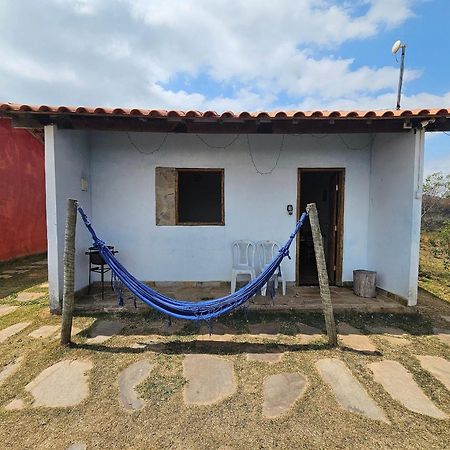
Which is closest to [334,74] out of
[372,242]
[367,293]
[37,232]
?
[372,242]

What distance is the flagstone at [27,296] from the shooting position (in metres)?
4.10

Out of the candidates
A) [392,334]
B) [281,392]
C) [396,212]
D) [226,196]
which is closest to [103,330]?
[281,392]

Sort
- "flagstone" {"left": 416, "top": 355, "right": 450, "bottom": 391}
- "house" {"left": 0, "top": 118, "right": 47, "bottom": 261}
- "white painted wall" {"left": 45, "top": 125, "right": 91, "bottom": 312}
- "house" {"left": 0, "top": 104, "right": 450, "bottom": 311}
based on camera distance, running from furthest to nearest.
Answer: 1. "house" {"left": 0, "top": 118, "right": 47, "bottom": 261}
2. "house" {"left": 0, "top": 104, "right": 450, "bottom": 311}
3. "white painted wall" {"left": 45, "top": 125, "right": 91, "bottom": 312}
4. "flagstone" {"left": 416, "top": 355, "right": 450, "bottom": 391}

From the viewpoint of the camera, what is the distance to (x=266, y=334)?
293 centimetres

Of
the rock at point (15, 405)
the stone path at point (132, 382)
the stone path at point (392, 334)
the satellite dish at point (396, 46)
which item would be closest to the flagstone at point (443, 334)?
the stone path at point (392, 334)

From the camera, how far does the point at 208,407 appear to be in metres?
1.85

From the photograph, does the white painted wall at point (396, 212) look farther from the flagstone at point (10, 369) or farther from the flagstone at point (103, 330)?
the flagstone at point (10, 369)

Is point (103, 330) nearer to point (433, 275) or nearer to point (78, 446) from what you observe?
point (78, 446)

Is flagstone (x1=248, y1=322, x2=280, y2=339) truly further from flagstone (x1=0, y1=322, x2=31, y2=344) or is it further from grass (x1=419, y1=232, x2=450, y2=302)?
grass (x1=419, y1=232, x2=450, y2=302)

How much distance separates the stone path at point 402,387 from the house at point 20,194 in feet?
26.5

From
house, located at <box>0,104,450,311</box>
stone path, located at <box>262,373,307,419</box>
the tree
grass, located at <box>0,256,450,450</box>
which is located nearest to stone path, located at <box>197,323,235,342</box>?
grass, located at <box>0,256,450,450</box>

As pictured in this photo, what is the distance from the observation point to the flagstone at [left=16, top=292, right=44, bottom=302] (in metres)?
4.10

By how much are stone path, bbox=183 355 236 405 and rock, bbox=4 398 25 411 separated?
112 cm

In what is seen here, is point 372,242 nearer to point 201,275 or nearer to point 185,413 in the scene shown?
point 201,275
